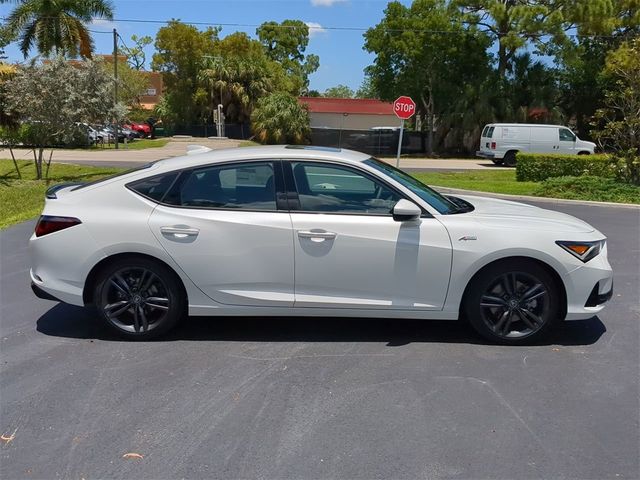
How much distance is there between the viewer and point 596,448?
10.7 feet

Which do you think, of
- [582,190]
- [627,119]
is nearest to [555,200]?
[582,190]

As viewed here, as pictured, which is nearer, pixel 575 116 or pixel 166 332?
pixel 166 332

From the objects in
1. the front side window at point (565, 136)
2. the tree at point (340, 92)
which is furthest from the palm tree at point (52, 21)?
the tree at point (340, 92)

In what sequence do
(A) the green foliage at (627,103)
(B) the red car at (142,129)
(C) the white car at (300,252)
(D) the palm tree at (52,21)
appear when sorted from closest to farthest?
(C) the white car at (300,252), (A) the green foliage at (627,103), (D) the palm tree at (52,21), (B) the red car at (142,129)

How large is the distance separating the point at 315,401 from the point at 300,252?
120 centimetres

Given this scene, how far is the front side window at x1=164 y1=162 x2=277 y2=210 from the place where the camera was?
4680mm

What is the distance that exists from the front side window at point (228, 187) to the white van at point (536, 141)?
1015 inches

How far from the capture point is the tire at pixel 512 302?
453cm

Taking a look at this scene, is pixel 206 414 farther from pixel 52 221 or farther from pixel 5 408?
pixel 52 221

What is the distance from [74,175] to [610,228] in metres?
16.5

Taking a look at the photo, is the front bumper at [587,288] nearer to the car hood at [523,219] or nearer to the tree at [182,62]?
the car hood at [523,219]

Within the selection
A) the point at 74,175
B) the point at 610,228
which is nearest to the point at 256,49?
the point at 74,175

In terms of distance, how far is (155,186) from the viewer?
4746 millimetres

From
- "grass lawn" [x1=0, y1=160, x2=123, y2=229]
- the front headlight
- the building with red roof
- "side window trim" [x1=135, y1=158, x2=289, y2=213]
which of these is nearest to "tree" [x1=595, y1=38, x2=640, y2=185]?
the front headlight
